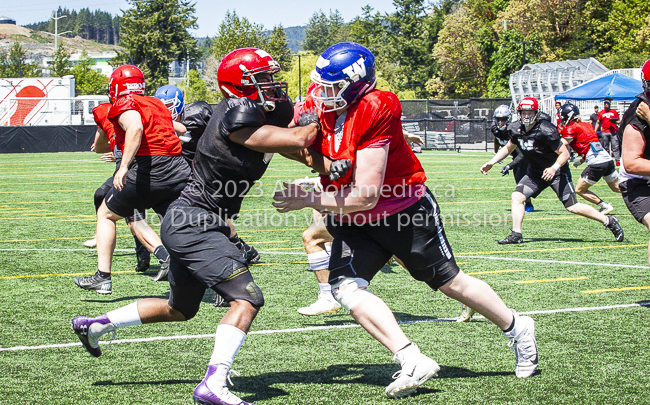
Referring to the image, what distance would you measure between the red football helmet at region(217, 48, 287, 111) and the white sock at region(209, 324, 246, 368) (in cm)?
124

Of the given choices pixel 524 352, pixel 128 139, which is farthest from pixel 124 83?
pixel 524 352

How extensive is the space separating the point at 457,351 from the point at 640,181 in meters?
2.30

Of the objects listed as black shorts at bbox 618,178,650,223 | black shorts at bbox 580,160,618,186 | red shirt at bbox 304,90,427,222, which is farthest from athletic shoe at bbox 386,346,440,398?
black shorts at bbox 580,160,618,186

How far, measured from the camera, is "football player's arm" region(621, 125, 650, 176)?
5008 mm

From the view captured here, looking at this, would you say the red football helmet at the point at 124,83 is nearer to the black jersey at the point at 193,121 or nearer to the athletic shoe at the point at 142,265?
the black jersey at the point at 193,121

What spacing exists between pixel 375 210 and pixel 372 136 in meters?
0.46

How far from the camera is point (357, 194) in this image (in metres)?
3.58

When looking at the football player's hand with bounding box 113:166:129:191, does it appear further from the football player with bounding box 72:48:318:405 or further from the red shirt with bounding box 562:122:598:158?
the red shirt with bounding box 562:122:598:158

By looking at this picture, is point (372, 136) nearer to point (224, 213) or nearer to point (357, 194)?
point (357, 194)

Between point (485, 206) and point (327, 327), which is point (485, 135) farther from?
point (327, 327)

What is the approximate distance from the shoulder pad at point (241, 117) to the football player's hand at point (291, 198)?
0.42 metres

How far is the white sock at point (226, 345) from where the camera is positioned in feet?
11.7

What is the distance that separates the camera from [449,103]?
144 feet

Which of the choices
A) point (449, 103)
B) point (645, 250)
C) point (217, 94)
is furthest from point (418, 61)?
point (645, 250)
